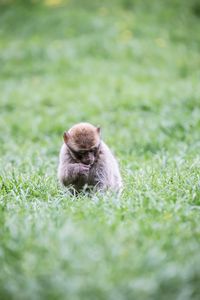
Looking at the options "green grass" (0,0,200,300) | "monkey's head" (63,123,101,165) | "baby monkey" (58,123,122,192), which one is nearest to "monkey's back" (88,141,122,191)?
"baby monkey" (58,123,122,192)

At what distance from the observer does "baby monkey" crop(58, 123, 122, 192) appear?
216 inches

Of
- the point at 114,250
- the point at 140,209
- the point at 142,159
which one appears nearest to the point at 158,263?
the point at 114,250

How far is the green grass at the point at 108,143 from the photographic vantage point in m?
3.59

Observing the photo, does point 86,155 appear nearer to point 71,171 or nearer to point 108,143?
point 71,171

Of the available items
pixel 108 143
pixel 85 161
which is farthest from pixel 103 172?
pixel 108 143

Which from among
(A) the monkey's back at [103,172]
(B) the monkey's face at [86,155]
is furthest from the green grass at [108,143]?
(B) the monkey's face at [86,155]

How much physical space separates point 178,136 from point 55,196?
508 cm

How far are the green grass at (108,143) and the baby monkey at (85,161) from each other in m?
0.21

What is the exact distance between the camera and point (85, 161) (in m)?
5.51

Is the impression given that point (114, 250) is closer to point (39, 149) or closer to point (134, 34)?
point (39, 149)

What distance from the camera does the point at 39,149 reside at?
9898 millimetres

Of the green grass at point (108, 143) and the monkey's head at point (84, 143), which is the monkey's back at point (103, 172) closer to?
the monkey's head at point (84, 143)

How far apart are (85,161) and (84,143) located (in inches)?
8.1

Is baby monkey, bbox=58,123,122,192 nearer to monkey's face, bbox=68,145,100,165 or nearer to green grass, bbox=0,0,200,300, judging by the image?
monkey's face, bbox=68,145,100,165
